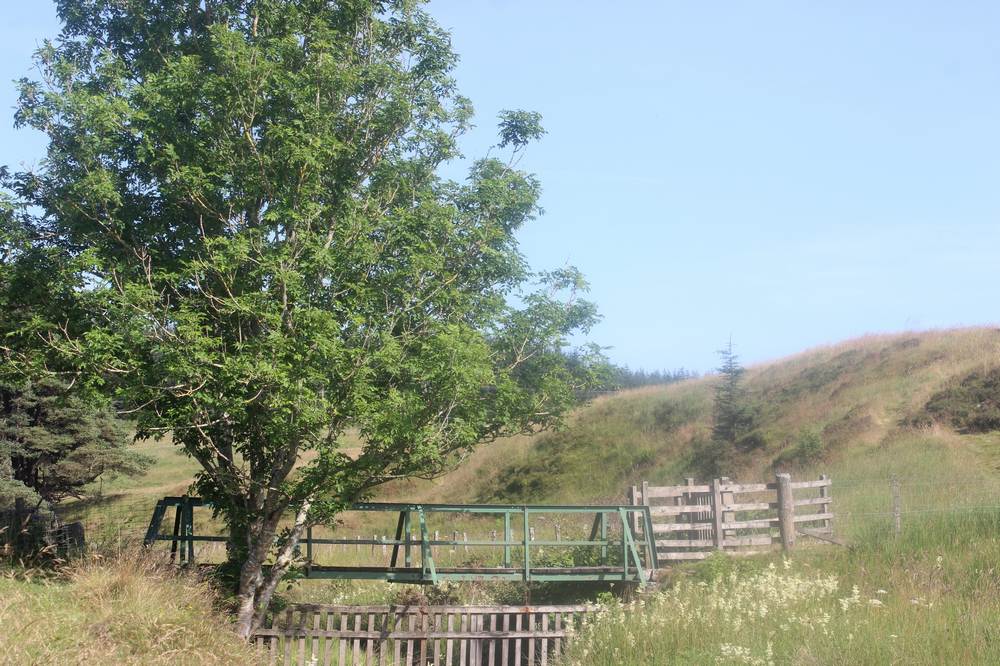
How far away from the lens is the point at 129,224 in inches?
617

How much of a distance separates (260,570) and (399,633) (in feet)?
9.34

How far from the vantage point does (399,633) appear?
1595 cm

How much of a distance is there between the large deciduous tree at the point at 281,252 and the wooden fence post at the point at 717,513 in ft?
16.3

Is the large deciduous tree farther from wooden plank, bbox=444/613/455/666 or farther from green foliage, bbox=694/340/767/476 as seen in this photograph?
green foliage, bbox=694/340/767/476

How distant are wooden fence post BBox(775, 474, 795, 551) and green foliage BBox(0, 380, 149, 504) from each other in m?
24.9

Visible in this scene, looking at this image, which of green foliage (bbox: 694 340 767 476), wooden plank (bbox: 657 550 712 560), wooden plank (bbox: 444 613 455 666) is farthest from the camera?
green foliage (bbox: 694 340 767 476)

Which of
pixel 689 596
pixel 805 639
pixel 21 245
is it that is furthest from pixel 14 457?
pixel 805 639

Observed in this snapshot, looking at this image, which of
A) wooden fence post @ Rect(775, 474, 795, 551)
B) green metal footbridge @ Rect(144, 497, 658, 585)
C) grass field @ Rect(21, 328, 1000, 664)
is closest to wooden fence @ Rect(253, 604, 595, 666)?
green metal footbridge @ Rect(144, 497, 658, 585)

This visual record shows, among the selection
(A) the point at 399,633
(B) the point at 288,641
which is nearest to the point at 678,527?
(A) the point at 399,633

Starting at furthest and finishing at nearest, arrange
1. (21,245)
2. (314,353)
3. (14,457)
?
(14,457) → (21,245) → (314,353)

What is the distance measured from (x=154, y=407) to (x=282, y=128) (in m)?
5.27

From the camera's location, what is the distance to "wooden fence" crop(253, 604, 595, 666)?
1578 centimetres

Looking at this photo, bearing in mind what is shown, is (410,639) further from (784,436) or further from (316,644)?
(784,436)

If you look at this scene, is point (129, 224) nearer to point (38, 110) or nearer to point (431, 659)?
point (38, 110)
